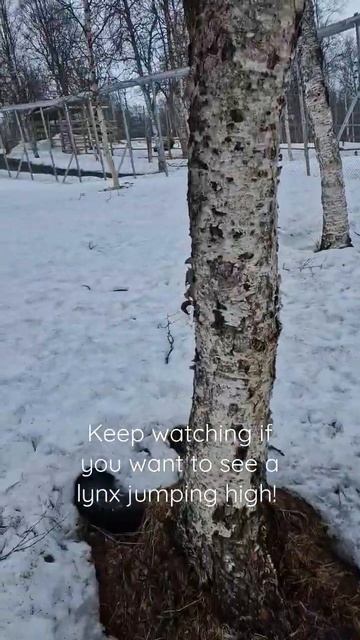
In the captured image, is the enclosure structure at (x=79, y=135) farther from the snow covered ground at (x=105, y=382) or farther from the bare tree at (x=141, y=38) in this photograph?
the snow covered ground at (x=105, y=382)

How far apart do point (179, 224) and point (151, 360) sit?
4.75 meters

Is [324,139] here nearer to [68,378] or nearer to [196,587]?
[68,378]

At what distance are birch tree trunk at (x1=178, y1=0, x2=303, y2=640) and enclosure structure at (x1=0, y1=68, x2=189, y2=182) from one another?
1097 centimetres

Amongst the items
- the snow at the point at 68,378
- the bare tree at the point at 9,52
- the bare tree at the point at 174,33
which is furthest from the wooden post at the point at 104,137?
the bare tree at the point at 9,52

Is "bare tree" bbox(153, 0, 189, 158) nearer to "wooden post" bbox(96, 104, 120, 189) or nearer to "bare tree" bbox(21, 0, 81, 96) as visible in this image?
"wooden post" bbox(96, 104, 120, 189)

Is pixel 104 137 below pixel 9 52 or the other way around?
below

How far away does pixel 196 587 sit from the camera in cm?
184

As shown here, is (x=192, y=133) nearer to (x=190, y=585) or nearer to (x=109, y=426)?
(x=190, y=585)

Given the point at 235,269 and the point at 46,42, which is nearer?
the point at 235,269

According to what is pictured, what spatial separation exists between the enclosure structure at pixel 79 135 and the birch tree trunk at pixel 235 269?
432 inches

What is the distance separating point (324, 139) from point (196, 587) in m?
4.77

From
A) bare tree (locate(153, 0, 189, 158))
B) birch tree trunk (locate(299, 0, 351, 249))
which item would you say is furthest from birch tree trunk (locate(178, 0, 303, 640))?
bare tree (locate(153, 0, 189, 158))

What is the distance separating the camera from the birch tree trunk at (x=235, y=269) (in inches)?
45.9

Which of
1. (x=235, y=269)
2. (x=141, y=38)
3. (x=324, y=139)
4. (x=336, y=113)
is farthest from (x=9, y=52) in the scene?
(x=235, y=269)
